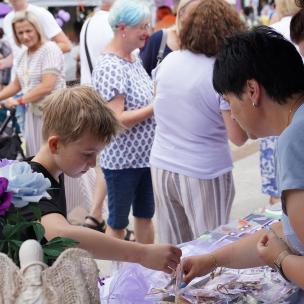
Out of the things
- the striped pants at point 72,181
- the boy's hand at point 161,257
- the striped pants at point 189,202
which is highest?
the boy's hand at point 161,257

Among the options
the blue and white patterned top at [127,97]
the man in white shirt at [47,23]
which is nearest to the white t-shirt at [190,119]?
the blue and white patterned top at [127,97]

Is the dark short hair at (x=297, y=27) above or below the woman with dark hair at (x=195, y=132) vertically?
above

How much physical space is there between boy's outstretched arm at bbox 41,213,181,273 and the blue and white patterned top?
4.51ft

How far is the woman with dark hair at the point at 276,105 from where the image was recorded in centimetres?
130

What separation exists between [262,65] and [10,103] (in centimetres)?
346

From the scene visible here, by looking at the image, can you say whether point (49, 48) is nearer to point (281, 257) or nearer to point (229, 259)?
point (229, 259)

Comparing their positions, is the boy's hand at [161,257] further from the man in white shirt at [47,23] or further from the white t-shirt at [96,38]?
the man in white shirt at [47,23]

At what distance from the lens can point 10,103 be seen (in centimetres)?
463

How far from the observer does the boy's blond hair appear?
180 centimetres

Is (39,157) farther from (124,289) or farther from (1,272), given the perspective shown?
(1,272)

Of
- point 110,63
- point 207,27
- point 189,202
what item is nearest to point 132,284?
point 189,202

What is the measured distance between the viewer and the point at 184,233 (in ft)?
9.32

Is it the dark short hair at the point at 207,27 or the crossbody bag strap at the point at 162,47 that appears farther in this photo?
the crossbody bag strap at the point at 162,47

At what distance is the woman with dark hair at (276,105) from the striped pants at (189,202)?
1.09 m
